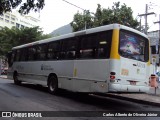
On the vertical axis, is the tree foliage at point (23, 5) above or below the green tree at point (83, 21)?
below

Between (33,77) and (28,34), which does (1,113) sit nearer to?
(33,77)

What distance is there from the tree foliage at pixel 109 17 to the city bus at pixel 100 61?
11930 mm

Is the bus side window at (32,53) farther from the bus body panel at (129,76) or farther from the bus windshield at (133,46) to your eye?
the bus body panel at (129,76)

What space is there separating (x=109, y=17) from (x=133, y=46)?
15.1 m

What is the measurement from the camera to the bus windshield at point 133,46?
37.0 feet

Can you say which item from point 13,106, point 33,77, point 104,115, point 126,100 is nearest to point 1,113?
point 13,106

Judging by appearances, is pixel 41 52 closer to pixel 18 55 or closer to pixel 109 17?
pixel 18 55

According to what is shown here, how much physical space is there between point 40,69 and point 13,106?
20.8 ft

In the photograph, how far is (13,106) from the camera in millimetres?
10258

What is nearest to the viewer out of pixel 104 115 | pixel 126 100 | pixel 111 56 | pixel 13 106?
pixel 104 115

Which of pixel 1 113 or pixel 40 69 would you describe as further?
pixel 40 69

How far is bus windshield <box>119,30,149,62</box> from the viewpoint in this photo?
37.0 feet

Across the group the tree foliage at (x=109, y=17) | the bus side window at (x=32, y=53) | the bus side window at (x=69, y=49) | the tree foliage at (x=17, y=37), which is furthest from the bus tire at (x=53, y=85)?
the tree foliage at (x=17, y=37)

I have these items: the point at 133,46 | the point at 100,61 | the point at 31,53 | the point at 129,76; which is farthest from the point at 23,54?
the point at 129,76
